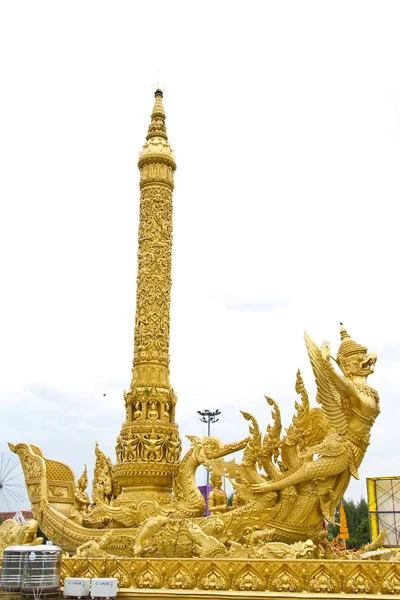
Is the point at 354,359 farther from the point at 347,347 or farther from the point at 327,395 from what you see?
the point at 327,395

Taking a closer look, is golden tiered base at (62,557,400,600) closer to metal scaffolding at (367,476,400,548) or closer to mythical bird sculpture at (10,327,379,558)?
mythical bird sculpture at (10,327,379,558)

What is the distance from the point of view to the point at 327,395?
21.3 feet

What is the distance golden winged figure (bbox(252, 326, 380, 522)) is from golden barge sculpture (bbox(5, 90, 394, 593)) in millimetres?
12

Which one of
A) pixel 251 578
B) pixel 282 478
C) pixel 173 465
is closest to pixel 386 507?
pixel 173 465

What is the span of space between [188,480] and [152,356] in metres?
2.12

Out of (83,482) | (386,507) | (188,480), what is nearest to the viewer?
(188,480)

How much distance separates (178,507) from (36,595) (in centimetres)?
287

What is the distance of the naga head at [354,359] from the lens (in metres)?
6.56

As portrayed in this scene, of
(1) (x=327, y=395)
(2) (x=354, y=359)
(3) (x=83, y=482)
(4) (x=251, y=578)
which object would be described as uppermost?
(2) (x=354, y=359)

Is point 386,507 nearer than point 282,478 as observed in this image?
No

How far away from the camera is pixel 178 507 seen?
7.78 meters

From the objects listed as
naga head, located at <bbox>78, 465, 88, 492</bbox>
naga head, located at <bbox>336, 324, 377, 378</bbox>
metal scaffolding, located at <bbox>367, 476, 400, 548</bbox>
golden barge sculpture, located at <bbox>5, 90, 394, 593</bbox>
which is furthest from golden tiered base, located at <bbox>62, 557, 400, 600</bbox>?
metal scaffolding, located at <bbox>367, 476, 400, 548</bbox>

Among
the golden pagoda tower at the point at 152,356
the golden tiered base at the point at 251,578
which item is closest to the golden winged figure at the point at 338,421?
the golden tiered base at the point at 251,578

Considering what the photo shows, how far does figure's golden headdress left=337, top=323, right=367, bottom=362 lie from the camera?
6.69 meters
